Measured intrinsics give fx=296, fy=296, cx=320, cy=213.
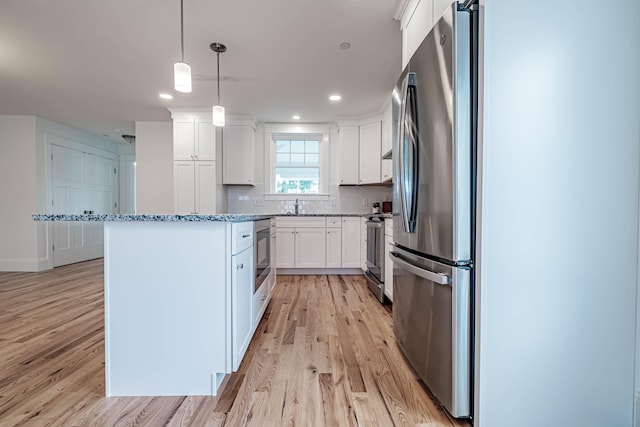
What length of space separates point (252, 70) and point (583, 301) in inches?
123

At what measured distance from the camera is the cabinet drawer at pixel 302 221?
4.23 meters

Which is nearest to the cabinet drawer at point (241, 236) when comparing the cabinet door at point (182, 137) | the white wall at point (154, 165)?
the cabinet door at point (182, 137)

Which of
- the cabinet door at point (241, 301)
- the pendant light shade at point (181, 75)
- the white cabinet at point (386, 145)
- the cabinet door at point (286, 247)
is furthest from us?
the cabinet door at point (286, 247)

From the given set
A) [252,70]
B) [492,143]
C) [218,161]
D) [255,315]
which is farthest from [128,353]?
[218,161]

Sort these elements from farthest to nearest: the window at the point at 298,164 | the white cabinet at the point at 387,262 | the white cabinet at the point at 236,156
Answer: the window at the point at 298,164 → the white cabinet at the point at 236,156 → the white cabinet at the point at 387,262

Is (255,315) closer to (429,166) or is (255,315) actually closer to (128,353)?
(128,353)

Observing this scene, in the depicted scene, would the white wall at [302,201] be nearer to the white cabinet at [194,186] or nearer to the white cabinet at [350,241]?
the white cabinet at [194,186]

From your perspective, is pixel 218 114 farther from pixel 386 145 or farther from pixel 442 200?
pixel 386 145

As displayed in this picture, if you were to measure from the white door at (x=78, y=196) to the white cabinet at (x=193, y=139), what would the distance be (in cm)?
241

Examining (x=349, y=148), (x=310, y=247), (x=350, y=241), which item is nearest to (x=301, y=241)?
(x=310, y=247)

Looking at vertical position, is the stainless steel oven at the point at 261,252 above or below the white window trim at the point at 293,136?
below

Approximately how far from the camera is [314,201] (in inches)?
193

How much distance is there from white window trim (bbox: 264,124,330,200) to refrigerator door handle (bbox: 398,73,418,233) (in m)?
3.30

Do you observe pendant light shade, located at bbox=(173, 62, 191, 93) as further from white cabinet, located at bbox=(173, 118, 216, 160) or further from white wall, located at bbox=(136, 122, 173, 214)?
white wall, located at bbox=(136, 122, 173, 214)
